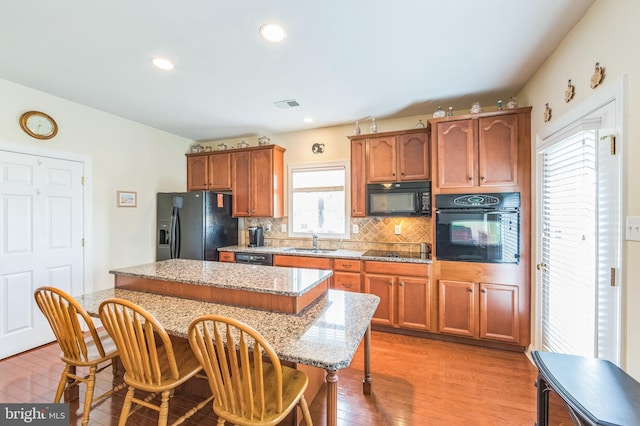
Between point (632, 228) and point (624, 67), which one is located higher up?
point (624, 67)

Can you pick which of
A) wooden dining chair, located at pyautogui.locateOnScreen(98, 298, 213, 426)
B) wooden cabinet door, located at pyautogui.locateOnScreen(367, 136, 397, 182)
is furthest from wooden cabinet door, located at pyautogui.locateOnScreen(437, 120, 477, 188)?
wooden dining chair, located at pyautogui.locateOnScreen(98, 298, 213, 426)

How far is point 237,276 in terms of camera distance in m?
2.08

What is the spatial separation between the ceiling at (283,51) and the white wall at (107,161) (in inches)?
7.9

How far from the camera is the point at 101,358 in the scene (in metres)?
1.69

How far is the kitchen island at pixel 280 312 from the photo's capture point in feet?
4.14

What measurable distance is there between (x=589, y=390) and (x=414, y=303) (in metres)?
1.92

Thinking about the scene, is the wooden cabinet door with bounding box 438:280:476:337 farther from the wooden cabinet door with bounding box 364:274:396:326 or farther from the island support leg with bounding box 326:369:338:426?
the island support leg with bounding box 326:369:338:426

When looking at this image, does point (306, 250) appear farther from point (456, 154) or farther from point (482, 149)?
point (482, 149)

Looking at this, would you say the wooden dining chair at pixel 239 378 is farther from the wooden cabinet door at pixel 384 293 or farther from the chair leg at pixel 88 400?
the wooden cabinet door at pixel 384 293

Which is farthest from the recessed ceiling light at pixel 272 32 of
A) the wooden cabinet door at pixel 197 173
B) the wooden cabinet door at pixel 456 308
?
the wooden cabinet door at pixel 197 173

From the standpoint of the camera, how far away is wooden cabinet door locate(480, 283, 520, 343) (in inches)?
105

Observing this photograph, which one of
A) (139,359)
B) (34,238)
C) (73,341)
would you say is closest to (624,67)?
(139,359)

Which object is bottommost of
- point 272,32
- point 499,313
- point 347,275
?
point 499,313

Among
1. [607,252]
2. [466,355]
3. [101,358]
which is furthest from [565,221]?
[101,358]
